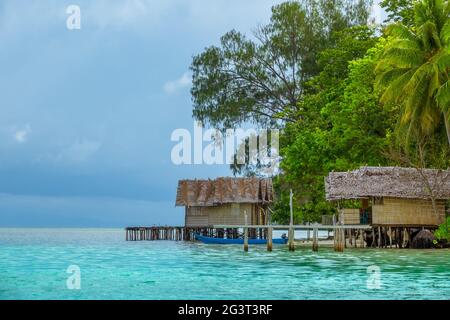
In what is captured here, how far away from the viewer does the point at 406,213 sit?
32406mm

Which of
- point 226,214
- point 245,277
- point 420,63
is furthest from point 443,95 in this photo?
point 226,214

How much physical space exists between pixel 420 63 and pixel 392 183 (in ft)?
19.1

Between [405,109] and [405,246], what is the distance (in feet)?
24.4

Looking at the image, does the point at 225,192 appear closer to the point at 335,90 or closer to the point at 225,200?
the point at 225,200

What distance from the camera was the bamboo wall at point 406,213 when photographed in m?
32.2

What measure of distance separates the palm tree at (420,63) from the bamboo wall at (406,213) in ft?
15.5

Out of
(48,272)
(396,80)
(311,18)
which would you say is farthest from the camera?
(311,18)

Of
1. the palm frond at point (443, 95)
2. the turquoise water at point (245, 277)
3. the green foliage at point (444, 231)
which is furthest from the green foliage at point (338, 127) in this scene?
the turquoise water at point (245, 277)

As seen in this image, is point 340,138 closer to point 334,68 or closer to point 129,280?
point 334,68

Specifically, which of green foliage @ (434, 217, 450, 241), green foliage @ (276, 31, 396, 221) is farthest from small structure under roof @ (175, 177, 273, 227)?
green foliage @ (434, 217, 450, 241)

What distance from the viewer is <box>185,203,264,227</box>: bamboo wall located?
43.5 m
